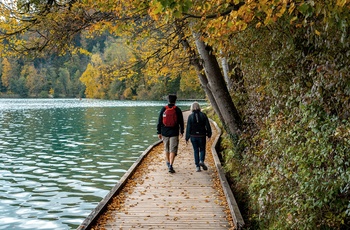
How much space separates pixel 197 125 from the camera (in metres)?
9.83

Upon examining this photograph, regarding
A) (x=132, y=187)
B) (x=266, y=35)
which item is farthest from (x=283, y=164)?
(x=132, y=187)

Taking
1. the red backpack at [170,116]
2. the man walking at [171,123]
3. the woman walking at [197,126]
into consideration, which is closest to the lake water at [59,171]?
Answer: the man walking at [171,123]

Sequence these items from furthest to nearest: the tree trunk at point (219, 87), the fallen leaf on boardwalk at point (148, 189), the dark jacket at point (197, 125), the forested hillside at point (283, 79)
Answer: the tree trunk at point (219, 87)
the dark jacket at point (197, 125)
the fallen leaf on boardwalk at point (148, 189)
the forested hillside at point (283, 79)

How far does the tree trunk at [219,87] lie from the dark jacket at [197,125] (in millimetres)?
908

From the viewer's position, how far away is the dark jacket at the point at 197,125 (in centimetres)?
978

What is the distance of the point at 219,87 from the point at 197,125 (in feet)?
4.33

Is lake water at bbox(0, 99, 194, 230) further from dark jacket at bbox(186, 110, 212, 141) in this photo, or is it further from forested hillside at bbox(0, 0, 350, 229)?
forested hillside at bbox(0, 0, 350, 229)

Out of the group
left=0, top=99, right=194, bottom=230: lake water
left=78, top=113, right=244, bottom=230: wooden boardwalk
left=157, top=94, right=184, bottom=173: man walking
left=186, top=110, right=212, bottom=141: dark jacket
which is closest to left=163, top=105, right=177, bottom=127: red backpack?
left=157, top=94, right=184, bottom=173: man walking

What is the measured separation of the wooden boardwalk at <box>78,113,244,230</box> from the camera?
6277mm

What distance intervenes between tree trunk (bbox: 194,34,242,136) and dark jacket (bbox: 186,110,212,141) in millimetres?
908

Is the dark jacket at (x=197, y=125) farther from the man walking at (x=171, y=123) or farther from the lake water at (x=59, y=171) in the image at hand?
the lake water at (x=59, y=171)

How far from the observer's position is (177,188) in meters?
8.69

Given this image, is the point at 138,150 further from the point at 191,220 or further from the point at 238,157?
the point at 191,220

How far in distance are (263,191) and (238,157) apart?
164 inches
